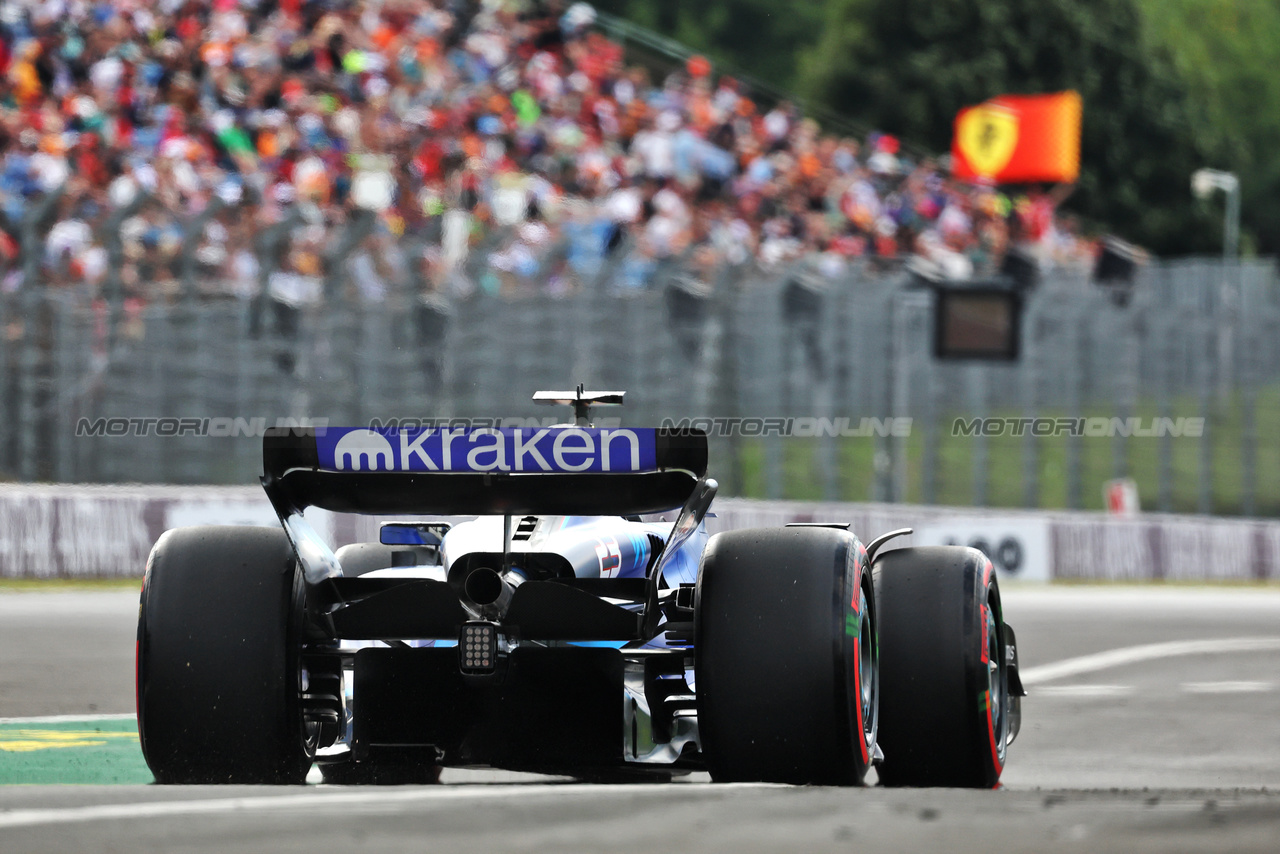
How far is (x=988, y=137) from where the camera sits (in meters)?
36.7

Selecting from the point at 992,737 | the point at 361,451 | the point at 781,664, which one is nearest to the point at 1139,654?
the point at 992,737

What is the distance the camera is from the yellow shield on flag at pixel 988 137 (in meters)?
36.2

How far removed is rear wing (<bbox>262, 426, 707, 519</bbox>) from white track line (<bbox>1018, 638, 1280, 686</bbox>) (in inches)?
201

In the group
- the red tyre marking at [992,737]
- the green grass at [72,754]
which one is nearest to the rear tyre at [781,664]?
the red tyre marking at [992,737]

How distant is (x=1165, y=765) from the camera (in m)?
7.14

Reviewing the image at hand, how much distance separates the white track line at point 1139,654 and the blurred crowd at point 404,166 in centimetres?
503

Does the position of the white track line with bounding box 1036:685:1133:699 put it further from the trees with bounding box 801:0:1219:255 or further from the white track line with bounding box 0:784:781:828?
the trees with bounding box 801:0:1219:255

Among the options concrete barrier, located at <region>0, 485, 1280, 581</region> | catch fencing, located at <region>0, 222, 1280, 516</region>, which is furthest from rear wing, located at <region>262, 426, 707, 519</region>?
catch fencing, located at <region>0, 222, 1280, 516</region>

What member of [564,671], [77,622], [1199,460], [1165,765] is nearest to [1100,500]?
[1199,460]

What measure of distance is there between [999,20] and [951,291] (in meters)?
37.0

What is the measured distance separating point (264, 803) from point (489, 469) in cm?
127

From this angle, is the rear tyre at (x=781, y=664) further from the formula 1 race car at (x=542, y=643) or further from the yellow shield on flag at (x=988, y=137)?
the yellow shield on flag at (x=988, y=137)

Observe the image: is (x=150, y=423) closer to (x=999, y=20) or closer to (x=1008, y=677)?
(x=1008, y=677)

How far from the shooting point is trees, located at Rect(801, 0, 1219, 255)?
1982 inches
